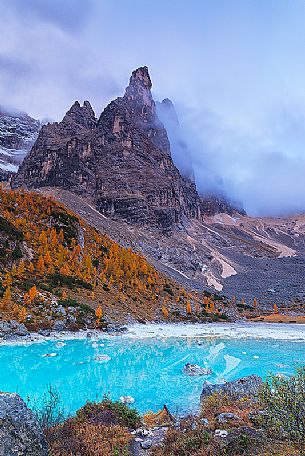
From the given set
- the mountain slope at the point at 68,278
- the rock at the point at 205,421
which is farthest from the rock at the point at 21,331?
the rock at the point at 205,421

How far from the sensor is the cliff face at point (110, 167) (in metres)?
133

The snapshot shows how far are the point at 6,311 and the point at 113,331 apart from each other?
43.4ft

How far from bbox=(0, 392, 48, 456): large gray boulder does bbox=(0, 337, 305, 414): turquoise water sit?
9.31m

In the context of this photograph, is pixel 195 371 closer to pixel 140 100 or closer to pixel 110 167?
pixel 110 167

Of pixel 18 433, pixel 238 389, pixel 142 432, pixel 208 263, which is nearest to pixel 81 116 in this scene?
pixel 208 263

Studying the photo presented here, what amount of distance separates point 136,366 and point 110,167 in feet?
405

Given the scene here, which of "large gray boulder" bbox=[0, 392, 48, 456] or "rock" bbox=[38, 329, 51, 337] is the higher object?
"large gray boulder" bbox=[0, 392, 48, 456]

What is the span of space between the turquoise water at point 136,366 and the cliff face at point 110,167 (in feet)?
302

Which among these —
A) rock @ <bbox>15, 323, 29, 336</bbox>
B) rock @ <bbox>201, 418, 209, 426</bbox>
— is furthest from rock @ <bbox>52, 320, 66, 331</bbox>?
rock @ <bbox>201, 418, 209, 426</bbox>

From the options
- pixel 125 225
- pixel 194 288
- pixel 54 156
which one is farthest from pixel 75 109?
pixel 194 288

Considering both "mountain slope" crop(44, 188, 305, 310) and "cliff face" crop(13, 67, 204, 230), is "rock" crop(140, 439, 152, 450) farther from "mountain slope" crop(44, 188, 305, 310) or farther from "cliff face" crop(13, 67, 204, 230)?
"cliff face" crop(13, 67, 204, 230)

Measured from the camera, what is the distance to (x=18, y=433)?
6.21 m

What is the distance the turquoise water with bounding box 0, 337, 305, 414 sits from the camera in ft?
64.1

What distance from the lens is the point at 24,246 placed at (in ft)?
196
